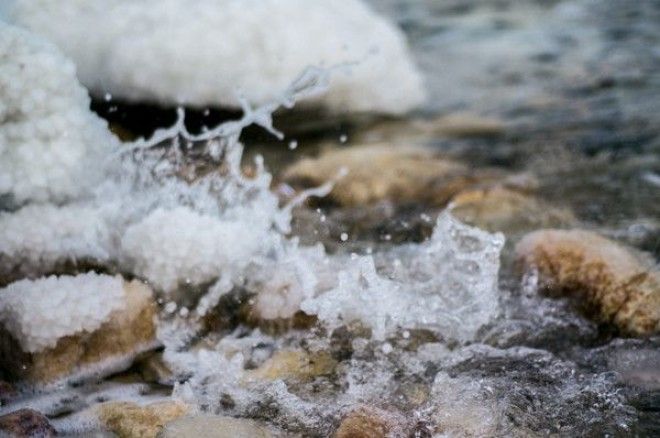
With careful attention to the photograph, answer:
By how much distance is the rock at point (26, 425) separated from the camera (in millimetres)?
1776

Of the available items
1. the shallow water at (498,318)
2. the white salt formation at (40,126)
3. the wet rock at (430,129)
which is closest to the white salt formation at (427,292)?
the shallow water at (498,318)

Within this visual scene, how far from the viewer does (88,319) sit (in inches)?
85.1

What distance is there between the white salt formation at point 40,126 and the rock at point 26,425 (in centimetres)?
90

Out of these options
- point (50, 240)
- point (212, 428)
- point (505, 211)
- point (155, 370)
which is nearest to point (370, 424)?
point (212, 428)

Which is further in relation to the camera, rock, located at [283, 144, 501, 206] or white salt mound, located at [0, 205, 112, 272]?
rock, located at [283, 144, 501, 206]

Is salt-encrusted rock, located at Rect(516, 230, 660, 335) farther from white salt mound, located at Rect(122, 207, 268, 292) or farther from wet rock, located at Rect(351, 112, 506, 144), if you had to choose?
wet rock, located at Rect(351, 112, 506, 144)

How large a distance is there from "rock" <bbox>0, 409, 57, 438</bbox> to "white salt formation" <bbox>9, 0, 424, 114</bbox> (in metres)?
2.16

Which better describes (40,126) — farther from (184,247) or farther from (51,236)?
(184,247)

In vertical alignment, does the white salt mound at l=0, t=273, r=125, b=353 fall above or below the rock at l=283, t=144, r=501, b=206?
above

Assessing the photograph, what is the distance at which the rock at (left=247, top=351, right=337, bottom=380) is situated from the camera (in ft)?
7.16

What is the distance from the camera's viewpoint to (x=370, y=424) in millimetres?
1866

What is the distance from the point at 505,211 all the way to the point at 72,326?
1893 millimetres

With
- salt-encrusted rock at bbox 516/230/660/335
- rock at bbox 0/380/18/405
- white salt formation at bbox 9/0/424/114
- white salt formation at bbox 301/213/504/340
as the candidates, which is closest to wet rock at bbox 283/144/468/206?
white salt formation at bbox 9/0/424/114

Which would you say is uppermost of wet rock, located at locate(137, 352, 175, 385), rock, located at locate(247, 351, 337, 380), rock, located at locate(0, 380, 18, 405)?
rock, located at locate(0, 380, 18, 405)
